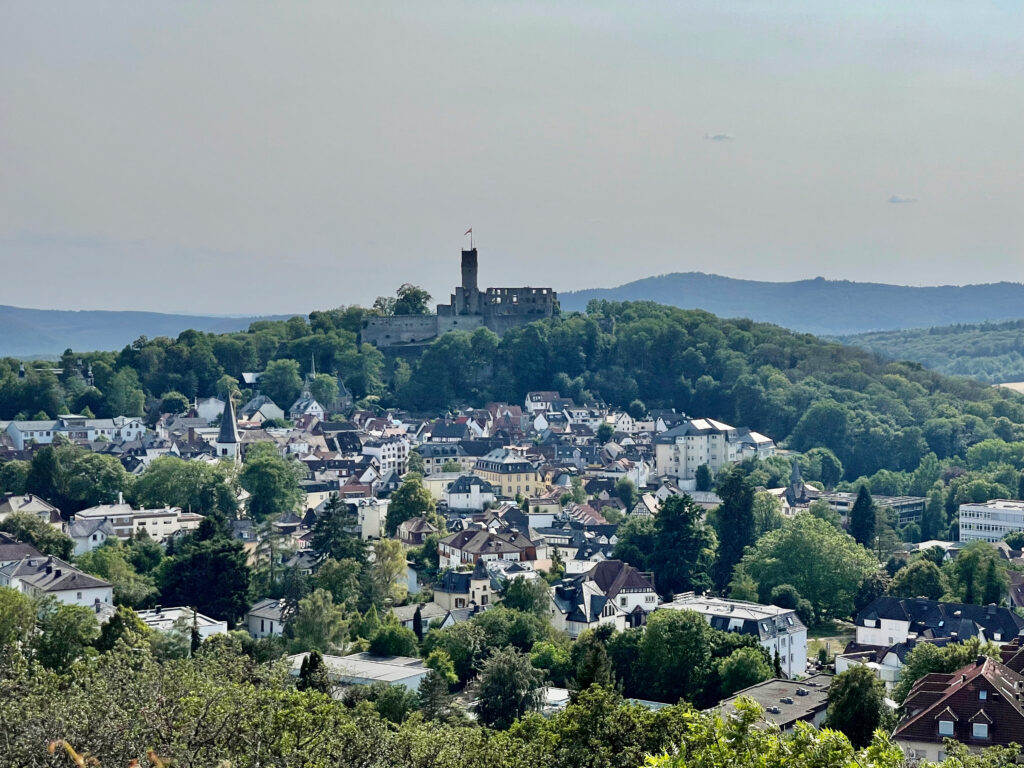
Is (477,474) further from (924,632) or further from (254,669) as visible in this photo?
(254,669)

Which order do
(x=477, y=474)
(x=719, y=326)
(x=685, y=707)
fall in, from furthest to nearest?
(x=719, y=326), (x=477, y=474), (x=685, y=707)

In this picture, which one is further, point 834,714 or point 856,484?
Result: point 856,484

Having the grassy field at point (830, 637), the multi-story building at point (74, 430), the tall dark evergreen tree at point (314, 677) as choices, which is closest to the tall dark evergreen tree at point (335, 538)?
the grassy field at point (830, 637)

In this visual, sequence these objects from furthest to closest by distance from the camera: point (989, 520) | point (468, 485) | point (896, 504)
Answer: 1. point (896, 504)
2. point (989, 520)
3. point (468, 485)

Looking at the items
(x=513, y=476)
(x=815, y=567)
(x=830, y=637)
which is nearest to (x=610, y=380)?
(x=513, y=476)

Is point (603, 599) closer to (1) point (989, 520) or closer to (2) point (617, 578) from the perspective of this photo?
(2) point (617, 578)

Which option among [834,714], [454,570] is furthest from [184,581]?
[834,714]
